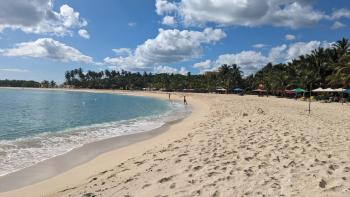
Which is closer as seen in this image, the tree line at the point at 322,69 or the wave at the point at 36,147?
the wave at the point at 36,147

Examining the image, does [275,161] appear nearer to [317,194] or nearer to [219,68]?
[317,194]

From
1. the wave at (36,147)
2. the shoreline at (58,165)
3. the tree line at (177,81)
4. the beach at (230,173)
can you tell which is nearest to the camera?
the beach at (230,173)

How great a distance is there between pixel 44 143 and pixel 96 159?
5229 millimetres

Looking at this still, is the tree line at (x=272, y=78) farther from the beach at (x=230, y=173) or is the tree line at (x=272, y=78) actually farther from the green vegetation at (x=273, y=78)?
the beach at (x=230, y=173)

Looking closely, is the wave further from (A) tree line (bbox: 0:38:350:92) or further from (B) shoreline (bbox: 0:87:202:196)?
(A) tree line (bbox: 0:38:350:92)

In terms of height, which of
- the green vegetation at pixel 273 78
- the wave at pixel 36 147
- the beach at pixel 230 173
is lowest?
the wave at pixel 36 147

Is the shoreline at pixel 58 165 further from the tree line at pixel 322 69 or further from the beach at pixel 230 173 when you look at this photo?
the tree line at pixel 322 69

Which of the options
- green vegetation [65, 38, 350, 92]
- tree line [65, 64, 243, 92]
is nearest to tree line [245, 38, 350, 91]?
green vegetation [65, 38, 350, 92]

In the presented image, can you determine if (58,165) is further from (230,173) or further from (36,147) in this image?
(230,173)

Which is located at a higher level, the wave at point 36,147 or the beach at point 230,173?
the beach at point 230,173

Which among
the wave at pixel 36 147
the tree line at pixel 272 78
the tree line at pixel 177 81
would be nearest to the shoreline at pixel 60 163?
the wave at pixel 36 147

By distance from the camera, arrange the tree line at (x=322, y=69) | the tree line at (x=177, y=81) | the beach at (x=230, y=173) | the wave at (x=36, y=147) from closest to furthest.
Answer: the beach at (x=230, y=173)
the wave at (x=36, y=147)
the tree line at (x=322, y=69)
the tree line at (x=177, y=81)

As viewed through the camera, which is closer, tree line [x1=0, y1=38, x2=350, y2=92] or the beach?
the beach

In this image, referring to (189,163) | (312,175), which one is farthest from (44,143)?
(312,175)
